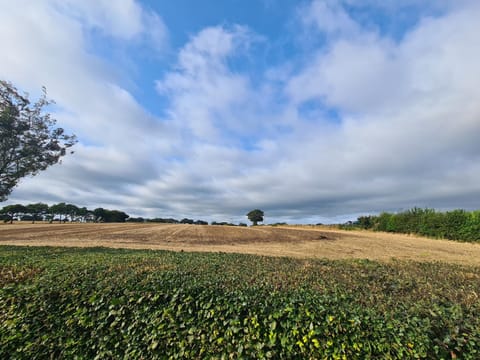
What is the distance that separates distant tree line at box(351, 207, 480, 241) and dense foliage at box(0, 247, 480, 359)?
990 inches

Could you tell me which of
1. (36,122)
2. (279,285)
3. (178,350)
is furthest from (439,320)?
(36,122)

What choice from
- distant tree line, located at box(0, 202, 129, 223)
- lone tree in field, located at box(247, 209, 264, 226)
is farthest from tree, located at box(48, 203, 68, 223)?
lone tree in field, located at box(247, 209, 264, 226)

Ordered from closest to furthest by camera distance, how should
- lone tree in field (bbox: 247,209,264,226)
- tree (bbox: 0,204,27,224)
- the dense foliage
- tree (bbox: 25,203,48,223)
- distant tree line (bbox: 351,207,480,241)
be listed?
the dense foliage < distant tree line (bbox: 351,207,480,241) < tree (bbox: 0,204,27,224) < tree (bbox: 25,203,48,223) < lone tree in field (bbox: 247,209,264,226)

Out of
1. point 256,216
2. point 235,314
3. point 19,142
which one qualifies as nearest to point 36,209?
point 256,216

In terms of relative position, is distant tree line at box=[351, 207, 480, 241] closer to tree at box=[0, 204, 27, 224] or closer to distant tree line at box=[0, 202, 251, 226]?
distant tree line at box=[0, 202, 251, 226]

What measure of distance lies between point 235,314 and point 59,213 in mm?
104028

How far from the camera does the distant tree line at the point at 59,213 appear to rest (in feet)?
242

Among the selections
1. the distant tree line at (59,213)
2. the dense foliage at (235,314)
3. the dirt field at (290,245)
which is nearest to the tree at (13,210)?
the distant tree line at (59,213)

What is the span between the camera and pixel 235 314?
273cm

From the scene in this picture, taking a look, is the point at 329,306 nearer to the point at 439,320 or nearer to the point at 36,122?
the point at 439,320

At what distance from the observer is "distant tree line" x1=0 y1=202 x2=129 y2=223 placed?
73.7 metres

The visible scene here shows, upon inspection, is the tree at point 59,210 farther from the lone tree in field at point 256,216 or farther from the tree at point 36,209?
the lone tree in field at point 256,216

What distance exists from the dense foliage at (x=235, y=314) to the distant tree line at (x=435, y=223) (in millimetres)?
25138

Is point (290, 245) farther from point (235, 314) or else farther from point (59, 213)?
point (59, 213)
